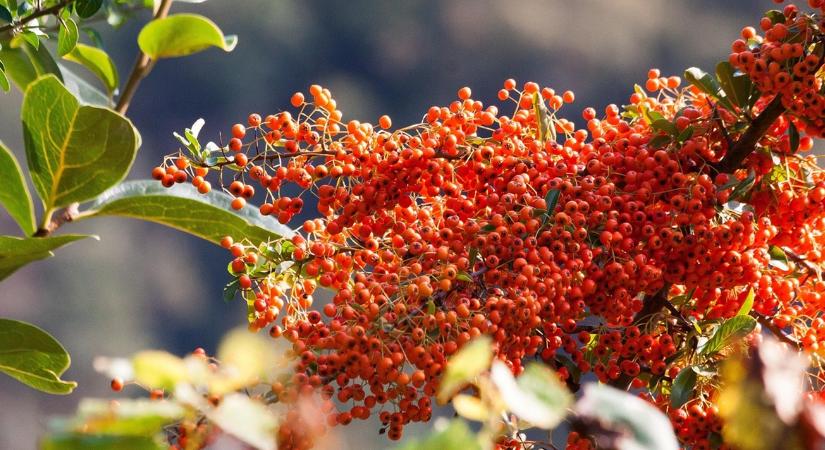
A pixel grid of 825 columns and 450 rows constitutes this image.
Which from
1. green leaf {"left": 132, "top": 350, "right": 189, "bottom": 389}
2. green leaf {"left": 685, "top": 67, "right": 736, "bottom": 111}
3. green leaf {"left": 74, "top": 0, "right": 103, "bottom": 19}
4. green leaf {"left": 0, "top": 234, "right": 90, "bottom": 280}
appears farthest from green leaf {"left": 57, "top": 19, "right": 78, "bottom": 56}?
green leaf {"left": 132, "top": 350, "right": 189, "bottom": 389}

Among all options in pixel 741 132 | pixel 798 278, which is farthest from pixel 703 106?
pixel 798 278

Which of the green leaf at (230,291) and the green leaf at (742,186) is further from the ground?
A: the green leaf at (742,186)

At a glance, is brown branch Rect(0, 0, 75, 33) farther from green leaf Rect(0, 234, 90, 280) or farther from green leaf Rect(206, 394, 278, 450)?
green leaf Rect(206, 394, 278, 450)

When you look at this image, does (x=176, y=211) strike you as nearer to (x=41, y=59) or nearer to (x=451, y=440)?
(x=41, y=59)

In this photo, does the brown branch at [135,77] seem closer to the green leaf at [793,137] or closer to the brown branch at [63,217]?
the brown branch at [63,217]

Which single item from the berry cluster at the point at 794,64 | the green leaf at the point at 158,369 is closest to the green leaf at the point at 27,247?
the green leaf at the point at 158,369

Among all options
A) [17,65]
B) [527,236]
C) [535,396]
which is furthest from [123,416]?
[17,65]
